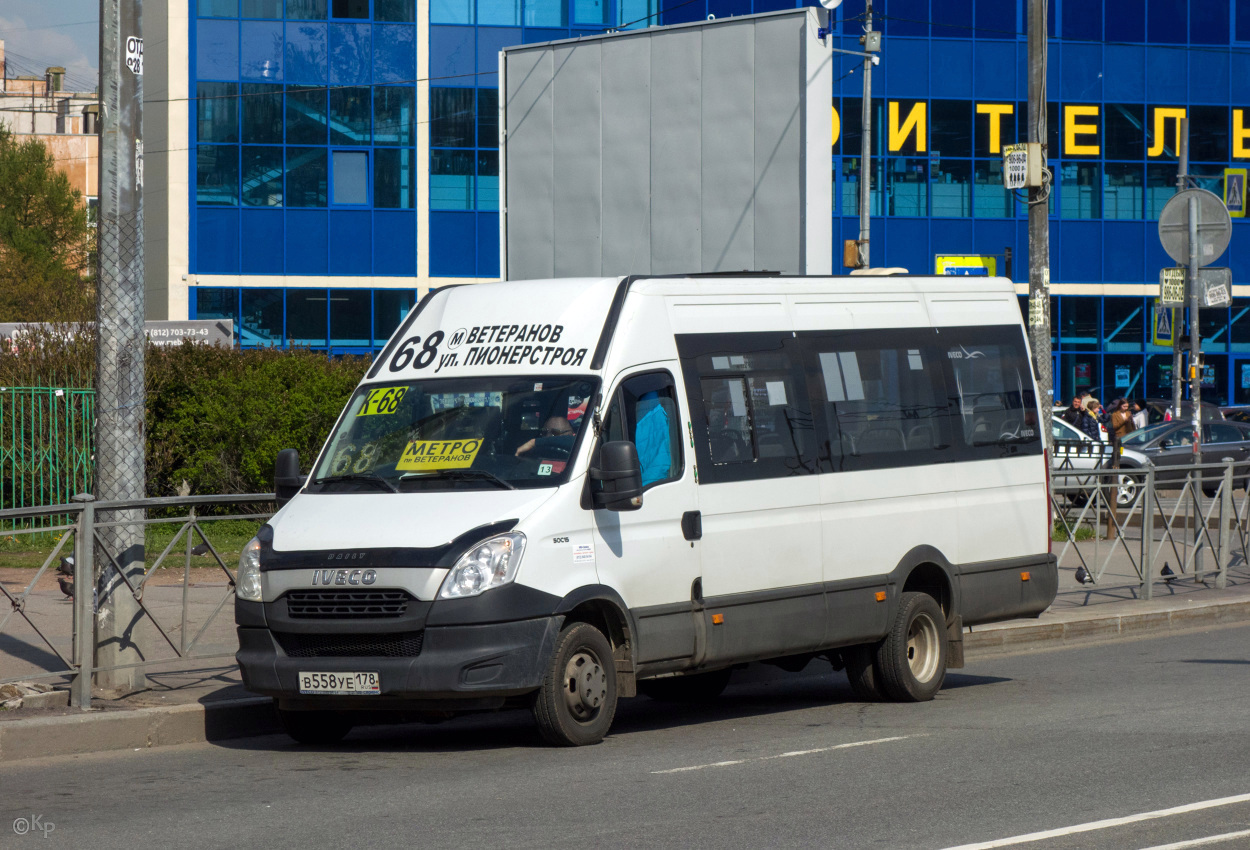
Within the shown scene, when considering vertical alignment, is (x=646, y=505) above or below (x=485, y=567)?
above

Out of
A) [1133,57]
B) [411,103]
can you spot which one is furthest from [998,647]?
[1133,57]

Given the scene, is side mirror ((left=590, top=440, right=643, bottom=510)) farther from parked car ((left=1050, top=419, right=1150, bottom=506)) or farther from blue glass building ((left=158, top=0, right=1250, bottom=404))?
blue glass building ((left=158, top=0, right=1250, bottom=404))

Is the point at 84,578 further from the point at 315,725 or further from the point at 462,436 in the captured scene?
the point at 462,436

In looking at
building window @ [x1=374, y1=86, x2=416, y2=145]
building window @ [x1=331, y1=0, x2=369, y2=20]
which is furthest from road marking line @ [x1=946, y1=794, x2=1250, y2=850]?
building window @ [x1=331, y1=0, x2=369, y2=20]

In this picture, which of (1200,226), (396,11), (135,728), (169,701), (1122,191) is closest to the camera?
(135,728)

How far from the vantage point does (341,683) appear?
820cm

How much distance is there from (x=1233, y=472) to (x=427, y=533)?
11.4 m

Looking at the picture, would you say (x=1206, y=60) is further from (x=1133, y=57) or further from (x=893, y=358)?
(x=893, y=358)

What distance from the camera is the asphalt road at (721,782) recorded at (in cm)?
644

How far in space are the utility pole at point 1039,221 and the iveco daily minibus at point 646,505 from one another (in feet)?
16.2

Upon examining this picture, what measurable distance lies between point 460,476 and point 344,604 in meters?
Answer: 0.93

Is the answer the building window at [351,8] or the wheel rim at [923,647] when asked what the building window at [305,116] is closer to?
the building window at [351,8]

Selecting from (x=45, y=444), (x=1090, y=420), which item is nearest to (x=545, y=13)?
(x=1090, y=420)

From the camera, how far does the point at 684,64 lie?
18000 mm
